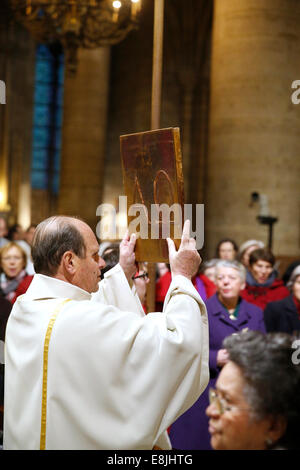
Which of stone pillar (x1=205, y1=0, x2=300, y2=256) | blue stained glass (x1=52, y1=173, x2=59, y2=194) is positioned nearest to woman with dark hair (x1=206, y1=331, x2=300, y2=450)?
stone pillar (x1=205, y1=0, x2=300, y2=256)

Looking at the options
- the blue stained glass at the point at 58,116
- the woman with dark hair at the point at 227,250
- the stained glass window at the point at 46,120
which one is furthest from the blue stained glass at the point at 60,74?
the woman with dark hair at the point at 227,250

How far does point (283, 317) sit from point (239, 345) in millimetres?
3820

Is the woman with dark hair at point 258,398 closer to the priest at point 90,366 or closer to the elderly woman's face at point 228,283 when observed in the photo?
the priest at point 90,366

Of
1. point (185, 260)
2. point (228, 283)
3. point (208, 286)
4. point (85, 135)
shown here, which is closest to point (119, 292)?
point (185, 260)

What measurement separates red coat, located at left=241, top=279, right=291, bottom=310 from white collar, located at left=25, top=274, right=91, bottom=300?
14.8ft

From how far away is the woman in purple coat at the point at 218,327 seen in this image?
4.78 metres

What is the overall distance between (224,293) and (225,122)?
713 centimetres

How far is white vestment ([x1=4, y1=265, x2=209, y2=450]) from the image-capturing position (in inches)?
99.2

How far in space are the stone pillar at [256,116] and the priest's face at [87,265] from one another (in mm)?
9271

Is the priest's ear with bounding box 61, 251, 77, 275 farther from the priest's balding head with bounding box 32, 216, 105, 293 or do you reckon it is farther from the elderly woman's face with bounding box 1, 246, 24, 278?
the elderly woman's face with bounding box 1, 246, 24, 278

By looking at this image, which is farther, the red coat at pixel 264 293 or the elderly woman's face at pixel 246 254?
the elderly woman's face at pixel 246 254

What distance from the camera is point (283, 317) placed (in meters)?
6.00

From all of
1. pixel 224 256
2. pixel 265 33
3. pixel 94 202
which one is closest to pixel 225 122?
pixel 265 33

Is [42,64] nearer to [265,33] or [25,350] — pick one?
[265,33]
